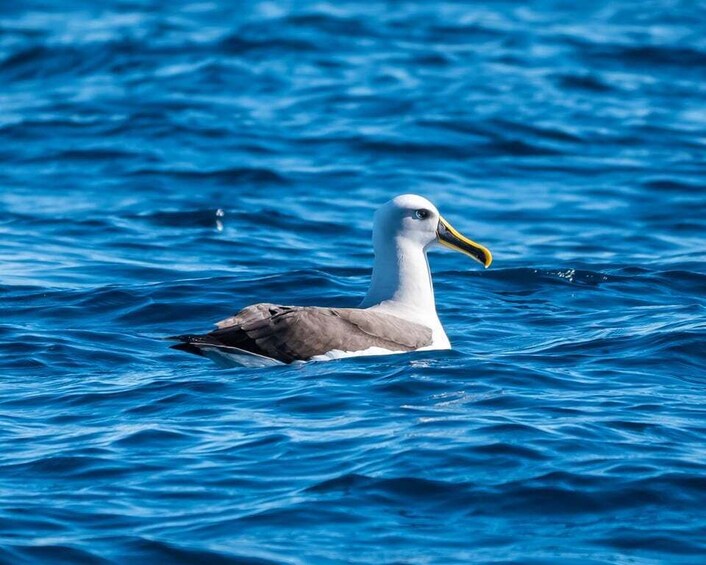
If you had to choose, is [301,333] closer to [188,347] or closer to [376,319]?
[376,319]

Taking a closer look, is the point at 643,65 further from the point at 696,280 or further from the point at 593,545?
the point at 593,545

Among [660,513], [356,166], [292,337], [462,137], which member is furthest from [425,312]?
[462,137]

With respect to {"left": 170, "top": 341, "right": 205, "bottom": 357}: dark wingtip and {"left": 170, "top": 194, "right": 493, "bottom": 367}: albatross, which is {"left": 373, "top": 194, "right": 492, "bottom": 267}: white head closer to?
{"left": 170, "top": 194, "right": 493, "bottom": 367}: albatross

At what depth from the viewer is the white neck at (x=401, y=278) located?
37.9ft

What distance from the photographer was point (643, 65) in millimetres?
26453

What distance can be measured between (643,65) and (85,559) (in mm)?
21037

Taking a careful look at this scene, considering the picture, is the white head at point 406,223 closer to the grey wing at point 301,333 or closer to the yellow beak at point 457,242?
the yellow beak at point 457,242

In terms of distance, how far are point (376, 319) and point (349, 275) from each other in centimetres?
403

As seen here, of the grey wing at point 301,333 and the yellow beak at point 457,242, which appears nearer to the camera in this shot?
the grey wing at point 301,333

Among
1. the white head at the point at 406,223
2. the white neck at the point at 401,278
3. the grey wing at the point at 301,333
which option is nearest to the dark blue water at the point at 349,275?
the grey wing at the point at 301,333

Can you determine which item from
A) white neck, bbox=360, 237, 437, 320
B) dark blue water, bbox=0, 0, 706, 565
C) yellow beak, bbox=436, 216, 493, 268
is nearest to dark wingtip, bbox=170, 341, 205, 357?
dark blue water, bbox=0, 0, 706, 565

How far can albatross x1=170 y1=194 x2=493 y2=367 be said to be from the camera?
34.5ft

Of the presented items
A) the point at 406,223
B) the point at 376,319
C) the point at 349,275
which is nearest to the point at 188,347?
the point at 376,319

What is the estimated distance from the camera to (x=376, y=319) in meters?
10.9
